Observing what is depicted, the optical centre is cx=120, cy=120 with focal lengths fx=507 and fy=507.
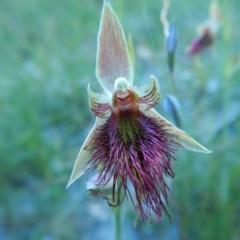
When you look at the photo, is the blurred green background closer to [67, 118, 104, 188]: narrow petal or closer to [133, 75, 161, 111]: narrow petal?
[133, 75, 161, 111]: narrow petal

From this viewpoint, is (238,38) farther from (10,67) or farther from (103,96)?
(103,96)

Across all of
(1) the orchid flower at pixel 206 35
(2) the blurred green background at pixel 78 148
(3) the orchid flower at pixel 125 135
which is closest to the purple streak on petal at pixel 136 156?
(3) the orchid flower at pixel 125 135

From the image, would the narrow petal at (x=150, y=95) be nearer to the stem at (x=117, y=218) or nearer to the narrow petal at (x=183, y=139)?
the narrow petal at (x=183, y=139)

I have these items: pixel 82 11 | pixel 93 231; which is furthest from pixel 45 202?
pixel 82 11

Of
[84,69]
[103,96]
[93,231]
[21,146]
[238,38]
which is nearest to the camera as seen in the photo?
[103,96]

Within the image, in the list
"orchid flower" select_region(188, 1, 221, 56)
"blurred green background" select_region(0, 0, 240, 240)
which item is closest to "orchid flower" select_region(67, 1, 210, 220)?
"blurred green background" select_region(0, 0, 240, 240)

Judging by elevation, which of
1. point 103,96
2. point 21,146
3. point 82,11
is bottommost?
point 103,96

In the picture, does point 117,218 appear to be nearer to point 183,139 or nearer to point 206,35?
point 183,139
